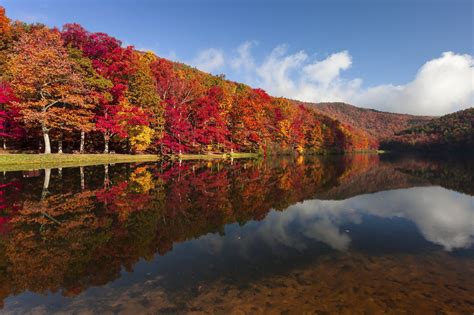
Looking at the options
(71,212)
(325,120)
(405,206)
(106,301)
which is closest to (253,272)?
(106,301)

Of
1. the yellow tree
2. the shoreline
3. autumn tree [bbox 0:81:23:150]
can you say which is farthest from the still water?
autumn tree [bbox 0:81:23:150]

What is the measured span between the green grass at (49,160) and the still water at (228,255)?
15.6 m

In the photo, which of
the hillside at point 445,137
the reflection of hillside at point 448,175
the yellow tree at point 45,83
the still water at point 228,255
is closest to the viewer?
the still water at point 228,255

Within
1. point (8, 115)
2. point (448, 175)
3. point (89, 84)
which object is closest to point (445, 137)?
point (448, 175)

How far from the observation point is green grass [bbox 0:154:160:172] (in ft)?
86.6

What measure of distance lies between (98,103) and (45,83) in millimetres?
6417

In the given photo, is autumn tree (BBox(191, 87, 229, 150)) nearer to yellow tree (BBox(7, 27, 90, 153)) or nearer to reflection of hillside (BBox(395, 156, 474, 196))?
yellow tree (BBox(7, 27, 90, 153))

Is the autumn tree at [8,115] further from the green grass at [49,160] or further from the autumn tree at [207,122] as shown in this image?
the autumn tree at [207,122]

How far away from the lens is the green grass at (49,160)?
86.6 ft

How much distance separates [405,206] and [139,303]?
13494 mm

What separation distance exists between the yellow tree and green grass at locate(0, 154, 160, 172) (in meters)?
2.37

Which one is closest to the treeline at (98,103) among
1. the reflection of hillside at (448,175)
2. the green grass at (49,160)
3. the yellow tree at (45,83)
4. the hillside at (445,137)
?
the yellow tree at (45,83)

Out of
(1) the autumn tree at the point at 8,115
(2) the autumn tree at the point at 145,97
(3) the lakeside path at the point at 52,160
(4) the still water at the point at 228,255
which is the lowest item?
(4) the still water at the point at 228,255

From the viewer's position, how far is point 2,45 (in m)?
53.3
